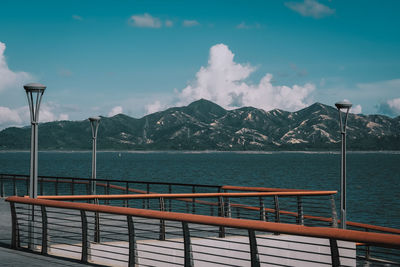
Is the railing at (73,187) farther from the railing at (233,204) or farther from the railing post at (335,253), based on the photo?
the railing post at (335,253)

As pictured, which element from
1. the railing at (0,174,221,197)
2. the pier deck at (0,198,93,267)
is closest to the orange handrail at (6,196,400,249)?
the pier deck at (0,198,93,267)

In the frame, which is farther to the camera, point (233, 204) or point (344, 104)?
point (344, 104)

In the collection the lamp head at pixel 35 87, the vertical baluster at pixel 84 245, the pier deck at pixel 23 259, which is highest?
the lamp head at pixel 35 87

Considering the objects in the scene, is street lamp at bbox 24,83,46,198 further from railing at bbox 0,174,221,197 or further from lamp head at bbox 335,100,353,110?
lamp head at bbox 335,100,353,110

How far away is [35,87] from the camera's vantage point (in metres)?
12.0

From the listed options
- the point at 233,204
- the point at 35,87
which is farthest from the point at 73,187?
the point at 35,87

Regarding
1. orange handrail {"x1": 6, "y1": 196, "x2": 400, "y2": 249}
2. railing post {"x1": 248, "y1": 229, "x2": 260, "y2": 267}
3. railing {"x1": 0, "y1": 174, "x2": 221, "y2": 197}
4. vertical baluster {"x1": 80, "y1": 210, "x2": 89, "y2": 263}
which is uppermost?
orange handrail {"x1": 6, "y1": 196, "x2": 400, "y2": 249}

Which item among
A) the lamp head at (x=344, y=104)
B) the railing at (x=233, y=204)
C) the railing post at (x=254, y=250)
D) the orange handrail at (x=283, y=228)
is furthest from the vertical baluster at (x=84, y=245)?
the lamp head at (x=344, y=104)

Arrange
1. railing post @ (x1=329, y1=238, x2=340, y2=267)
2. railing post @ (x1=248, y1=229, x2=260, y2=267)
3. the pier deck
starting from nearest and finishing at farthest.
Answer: railing post @ (x1=329, y1=238, x2=340, y2=267) → railing post @ (x1=248, y1=229, x2=260, y2=267) → the pier deck

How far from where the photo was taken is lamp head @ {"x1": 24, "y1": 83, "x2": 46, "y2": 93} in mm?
11966

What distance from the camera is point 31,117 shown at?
471 inches

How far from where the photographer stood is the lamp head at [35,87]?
12.0 meters

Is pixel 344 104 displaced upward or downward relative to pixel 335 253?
upward

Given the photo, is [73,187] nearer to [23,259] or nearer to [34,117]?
[34,117]
